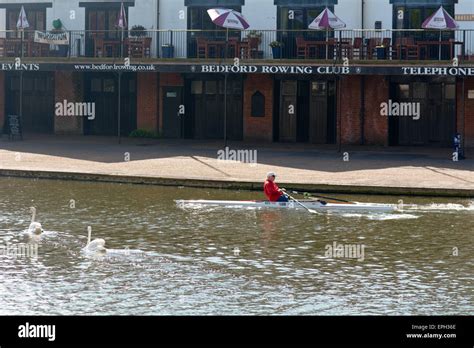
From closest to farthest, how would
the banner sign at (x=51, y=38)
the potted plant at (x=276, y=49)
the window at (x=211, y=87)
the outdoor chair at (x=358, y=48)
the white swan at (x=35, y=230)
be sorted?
the white swan at (x=35, y=230) < the outdoor chair at (x=358, y=48) < the potted plant at (x=276, y=49) < the banner sign at (x=51, y=38) < the window at (x=211, y=87)

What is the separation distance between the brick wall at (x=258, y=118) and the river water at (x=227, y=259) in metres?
12.9

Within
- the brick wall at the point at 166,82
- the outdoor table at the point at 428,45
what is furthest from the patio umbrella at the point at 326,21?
the brick wall at the point at 166,82

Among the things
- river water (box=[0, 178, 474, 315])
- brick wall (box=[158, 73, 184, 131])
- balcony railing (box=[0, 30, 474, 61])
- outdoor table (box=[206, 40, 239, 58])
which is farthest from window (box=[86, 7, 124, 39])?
river water (box=[0, 178, 474, 315])

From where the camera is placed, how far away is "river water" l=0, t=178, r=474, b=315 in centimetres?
1972

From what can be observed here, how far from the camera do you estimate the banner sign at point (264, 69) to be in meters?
39.7

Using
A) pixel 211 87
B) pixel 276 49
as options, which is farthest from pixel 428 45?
pixel 211 87

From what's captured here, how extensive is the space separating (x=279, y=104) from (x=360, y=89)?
3.40 metres

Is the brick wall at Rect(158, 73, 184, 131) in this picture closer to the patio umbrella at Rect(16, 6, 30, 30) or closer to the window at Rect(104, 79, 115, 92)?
the window at Rect(104, 79, 115, 92)

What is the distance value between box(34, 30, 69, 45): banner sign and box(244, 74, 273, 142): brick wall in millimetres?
7011

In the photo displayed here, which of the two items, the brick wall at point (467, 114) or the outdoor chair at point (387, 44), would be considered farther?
the brick wall at point (467, 114)

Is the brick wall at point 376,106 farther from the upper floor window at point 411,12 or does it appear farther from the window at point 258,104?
the window at point 258,104

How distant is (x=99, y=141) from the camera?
4606cm

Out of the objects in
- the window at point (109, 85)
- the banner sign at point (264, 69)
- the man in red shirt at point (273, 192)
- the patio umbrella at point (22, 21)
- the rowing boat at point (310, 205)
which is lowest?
the rowing boat at point (310, 205)
